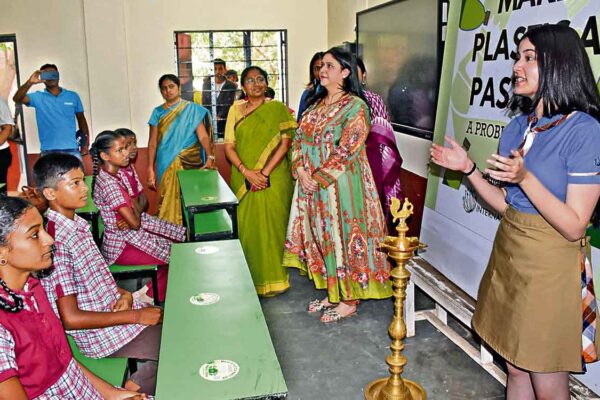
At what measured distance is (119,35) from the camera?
20.5ft

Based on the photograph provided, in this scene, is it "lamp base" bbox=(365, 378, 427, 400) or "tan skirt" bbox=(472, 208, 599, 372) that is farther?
"lamp base" bbox=(365, 378, 427, 400)

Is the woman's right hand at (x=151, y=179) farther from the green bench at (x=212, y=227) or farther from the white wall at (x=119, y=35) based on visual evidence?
the white wall at (x=119, y=35)

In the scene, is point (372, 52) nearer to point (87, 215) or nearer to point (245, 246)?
point (245, 246)

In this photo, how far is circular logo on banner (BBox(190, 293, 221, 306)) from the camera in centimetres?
192

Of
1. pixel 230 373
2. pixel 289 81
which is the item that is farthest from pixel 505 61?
pixel 289 81

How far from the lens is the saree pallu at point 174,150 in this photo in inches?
191

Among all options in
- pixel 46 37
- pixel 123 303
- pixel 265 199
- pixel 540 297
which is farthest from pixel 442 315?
pixel 46 37

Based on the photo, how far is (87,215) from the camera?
381 cm

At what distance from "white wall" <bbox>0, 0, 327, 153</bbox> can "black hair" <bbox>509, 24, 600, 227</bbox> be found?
5.31 metres

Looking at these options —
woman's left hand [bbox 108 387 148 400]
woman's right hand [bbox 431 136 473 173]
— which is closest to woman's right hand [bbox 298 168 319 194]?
woman's right hand [bbox 431 136 473 173]

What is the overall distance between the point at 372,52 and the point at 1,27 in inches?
163

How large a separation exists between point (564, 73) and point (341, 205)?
1.71 metres

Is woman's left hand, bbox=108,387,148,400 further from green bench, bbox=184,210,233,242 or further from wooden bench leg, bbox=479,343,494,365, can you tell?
wooden bench leg, bbox=479,343,494,365

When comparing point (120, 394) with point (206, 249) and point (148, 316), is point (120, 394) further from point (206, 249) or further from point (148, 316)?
point (206, 249)
